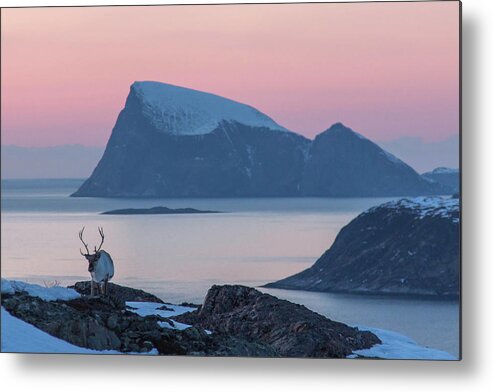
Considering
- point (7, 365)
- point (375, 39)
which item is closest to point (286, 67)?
point (375, 39)

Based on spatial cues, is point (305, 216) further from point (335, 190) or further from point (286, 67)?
point (286, 67)

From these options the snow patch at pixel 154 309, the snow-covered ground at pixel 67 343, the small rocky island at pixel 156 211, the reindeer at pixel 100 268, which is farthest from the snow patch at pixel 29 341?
the small rocky island at pixel 156 211

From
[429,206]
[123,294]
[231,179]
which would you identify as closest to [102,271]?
[123,294]

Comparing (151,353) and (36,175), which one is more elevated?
(36,175)

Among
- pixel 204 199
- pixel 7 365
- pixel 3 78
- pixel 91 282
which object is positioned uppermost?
pixel 3 78

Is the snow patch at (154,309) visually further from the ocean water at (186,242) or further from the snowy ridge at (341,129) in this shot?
the snowy ridge at (341,129)

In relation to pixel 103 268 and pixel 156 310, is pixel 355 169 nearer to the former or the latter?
pixel 156 310
